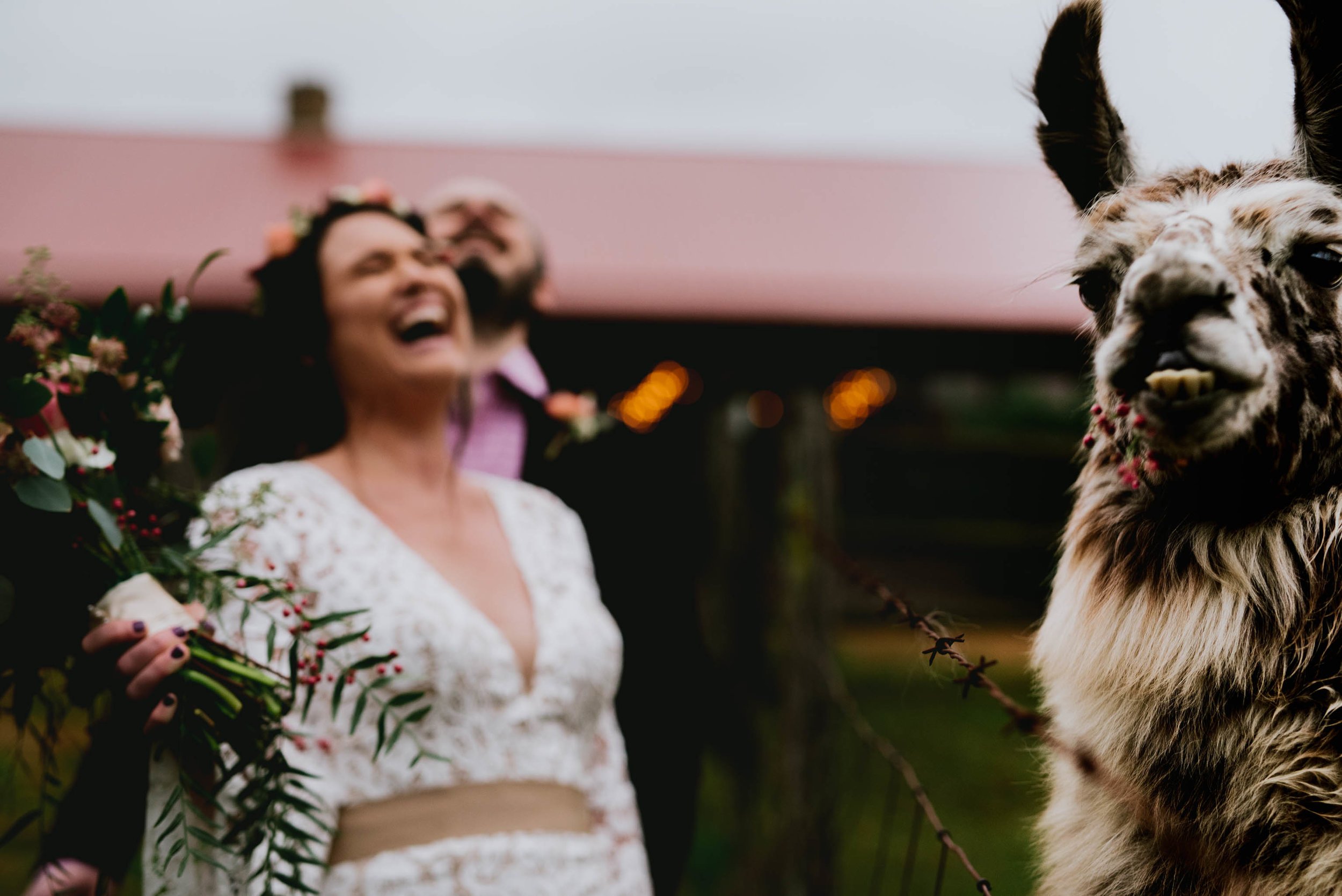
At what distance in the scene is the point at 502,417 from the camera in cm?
283

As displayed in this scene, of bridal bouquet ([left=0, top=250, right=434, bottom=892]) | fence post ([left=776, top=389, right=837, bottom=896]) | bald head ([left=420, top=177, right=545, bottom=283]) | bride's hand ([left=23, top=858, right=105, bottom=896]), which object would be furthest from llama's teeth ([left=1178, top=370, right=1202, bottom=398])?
fence post ([left=776, top=389, right=837, bottom=896])

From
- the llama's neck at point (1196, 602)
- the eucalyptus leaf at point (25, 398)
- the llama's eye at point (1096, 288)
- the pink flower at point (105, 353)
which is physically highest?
the llama's eye at point (1096, 288)

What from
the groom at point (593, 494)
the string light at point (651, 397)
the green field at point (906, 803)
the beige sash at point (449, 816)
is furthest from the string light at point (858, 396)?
the beige sash at point (449, 816)

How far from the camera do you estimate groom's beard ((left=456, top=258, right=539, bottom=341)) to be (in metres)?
A: 2.73

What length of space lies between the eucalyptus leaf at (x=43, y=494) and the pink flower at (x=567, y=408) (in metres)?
1.62

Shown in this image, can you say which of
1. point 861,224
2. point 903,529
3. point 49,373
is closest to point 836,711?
point 861,224

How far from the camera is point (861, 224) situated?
531 centimetres

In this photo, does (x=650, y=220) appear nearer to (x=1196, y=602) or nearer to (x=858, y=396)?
(x=858, y=396)

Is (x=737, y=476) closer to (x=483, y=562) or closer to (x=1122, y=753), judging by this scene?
(x=483, y=562)

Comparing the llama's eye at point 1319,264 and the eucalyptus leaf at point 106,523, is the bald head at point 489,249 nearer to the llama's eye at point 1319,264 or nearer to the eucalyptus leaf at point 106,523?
the eucalyptus leaf at point 106,523

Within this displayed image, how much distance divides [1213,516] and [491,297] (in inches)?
85.5

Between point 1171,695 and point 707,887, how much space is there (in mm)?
4302

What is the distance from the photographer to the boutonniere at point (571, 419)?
279 centimetres

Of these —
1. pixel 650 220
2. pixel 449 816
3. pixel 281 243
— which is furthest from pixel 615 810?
pixel 650 220
